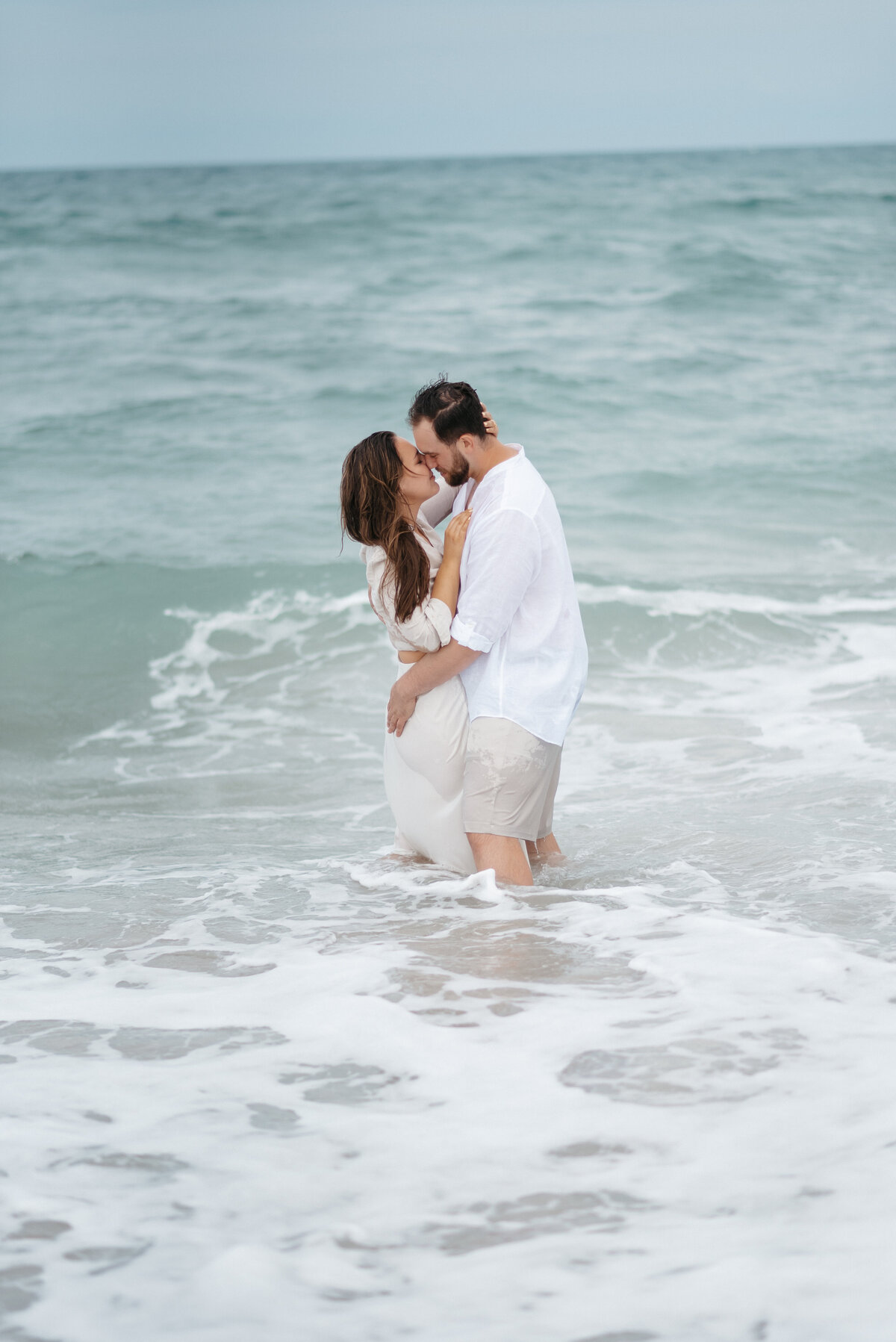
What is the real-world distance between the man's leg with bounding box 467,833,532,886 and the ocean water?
0.07 m

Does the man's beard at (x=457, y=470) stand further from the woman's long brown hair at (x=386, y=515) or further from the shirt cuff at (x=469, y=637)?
the shirt cuff at (x=469, y=637)

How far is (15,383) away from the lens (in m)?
18.3

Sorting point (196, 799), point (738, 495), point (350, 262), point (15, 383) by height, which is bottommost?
point (196, 799)

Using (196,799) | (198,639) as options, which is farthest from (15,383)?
(196,799)

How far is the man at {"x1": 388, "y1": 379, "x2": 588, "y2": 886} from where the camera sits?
12.1 ft

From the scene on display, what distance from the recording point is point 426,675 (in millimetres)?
3850

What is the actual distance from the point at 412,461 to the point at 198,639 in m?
6.19

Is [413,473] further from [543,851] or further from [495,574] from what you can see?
[543,851]

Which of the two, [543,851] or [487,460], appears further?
[543,851]

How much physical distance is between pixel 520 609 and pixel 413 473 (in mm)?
542

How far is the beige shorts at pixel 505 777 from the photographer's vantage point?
3.84 m

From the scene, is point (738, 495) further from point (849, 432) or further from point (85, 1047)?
point (85, 1047)

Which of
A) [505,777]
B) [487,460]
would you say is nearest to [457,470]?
[487,460]

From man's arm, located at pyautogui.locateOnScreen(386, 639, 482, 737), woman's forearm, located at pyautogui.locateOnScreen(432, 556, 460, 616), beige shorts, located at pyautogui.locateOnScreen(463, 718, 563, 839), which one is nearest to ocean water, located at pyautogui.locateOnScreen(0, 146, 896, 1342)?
beige shorts, located at pyautogui.locateOnScreen(463, 718, 563, 839)
